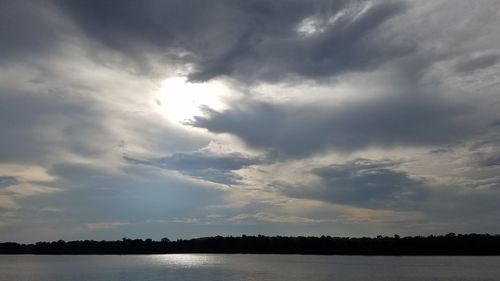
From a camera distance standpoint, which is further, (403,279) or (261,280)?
(403,279)

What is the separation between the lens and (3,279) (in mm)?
120500

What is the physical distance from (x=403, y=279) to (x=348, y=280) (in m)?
15.2

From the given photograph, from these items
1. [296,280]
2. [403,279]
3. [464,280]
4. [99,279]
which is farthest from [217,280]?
[464,280]

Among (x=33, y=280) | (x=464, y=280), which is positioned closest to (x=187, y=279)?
(x=33, y=280)

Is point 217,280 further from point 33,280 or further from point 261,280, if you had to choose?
point 33,280

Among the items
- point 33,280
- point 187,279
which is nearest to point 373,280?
point 187,279

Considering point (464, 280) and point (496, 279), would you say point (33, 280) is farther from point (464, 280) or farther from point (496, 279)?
point (496, 279)

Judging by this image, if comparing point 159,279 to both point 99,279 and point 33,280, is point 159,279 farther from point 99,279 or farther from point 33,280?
point 33,280

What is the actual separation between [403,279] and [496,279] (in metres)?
21.0

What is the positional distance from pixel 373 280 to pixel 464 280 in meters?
20.7

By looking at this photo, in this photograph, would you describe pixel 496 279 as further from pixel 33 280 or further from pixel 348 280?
pixel 33 280

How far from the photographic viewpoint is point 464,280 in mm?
117312

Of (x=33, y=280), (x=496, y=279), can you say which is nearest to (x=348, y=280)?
(x=496, y=279)

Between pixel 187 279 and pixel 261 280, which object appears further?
pixel 187 279
